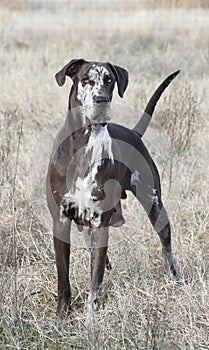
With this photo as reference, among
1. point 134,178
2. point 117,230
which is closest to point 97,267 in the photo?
point 134,178

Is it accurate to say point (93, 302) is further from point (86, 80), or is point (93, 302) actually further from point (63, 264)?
point (86, 80)

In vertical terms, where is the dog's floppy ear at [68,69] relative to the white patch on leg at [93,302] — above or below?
above

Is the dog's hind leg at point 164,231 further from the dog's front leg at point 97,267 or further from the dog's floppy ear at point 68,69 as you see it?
the dog's floppy ear at point 68,69

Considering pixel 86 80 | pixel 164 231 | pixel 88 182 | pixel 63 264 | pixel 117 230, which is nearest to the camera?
pixel 86 80

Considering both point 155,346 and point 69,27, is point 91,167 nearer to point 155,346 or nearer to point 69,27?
point 155,346

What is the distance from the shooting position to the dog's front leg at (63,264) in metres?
3.75

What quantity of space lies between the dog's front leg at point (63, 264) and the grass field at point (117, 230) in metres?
0.08

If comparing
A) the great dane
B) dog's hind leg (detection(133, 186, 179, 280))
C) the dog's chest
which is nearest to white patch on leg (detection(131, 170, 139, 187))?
dog's hind leg (detection(133, 186, 179, 280))

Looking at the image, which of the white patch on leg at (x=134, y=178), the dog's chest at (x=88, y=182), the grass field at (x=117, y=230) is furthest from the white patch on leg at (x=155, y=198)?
the dog's chest at (x=88, y=182)

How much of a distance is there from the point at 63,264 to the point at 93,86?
95 cm

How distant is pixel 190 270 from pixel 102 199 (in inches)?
36.0

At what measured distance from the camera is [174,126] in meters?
5.64

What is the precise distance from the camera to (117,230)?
192 inches

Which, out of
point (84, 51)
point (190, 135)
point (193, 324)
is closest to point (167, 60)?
point (84, 51)
